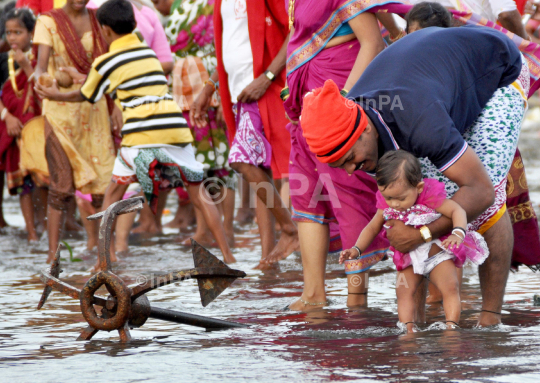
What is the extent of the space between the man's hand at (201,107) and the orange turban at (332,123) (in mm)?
3303

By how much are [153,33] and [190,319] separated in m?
4.03

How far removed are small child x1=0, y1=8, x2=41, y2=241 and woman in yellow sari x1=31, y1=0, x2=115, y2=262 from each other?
0.84 meters

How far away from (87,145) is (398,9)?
331cm

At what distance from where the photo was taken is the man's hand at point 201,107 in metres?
6.63

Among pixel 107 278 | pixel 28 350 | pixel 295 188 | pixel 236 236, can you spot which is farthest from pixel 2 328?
pixel 236 236

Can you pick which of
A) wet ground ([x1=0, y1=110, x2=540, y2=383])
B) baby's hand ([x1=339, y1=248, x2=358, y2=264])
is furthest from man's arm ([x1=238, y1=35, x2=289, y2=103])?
baby's hand ([x1=339, y1=248, x2=358, y2=264])

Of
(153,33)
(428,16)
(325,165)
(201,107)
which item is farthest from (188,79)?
(428,16)

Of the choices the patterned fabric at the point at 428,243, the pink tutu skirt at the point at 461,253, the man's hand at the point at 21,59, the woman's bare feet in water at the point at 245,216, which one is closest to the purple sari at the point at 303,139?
the patterned fabric at the point at 428,243

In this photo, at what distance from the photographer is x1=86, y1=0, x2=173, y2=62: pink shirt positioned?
23.1 ft

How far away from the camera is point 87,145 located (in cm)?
684

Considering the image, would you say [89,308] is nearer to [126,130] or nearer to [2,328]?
[2,328]

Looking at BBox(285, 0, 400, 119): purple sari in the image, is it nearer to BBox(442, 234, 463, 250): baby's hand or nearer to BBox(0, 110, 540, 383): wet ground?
BBox(0, 110, 540, 383): wet ground

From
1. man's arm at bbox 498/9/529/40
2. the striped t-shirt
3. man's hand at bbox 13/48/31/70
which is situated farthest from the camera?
man's hand at bbox 13/48/31/70

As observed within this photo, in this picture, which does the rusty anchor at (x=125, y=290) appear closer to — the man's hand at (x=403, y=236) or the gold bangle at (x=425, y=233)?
the man's hand at (x=403, y=236)
